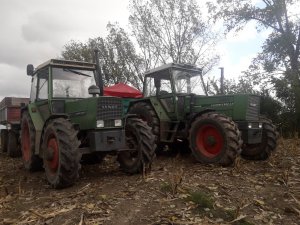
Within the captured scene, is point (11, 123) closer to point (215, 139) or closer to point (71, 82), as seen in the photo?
point (71, 82)

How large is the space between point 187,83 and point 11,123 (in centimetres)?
593

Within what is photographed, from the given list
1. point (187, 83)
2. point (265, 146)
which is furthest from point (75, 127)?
point (265, 146)

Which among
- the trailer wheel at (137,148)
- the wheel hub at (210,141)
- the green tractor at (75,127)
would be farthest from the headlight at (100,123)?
the wheel hub at (210,141)

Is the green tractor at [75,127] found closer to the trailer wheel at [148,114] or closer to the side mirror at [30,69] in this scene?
the side mirror at [30,69]

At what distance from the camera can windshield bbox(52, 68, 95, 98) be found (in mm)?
7945

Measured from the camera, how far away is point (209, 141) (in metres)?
8.55

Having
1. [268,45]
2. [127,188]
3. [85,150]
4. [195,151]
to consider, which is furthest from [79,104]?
[268,45]

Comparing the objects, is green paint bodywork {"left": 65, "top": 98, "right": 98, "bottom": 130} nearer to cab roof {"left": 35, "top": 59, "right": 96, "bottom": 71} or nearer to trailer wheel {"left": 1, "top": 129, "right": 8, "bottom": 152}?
cab roof {"left": 35, "top": 59, "right": 96, "bottom": 71}

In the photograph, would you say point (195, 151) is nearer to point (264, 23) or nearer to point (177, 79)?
point (177, 79)

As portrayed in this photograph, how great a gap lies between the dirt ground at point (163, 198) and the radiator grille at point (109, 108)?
48.2 inches

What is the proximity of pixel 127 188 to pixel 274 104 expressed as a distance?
43.6ft

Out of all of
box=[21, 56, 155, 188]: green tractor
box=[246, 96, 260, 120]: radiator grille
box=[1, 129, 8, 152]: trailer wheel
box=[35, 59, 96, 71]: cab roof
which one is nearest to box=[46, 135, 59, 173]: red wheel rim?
box=[21, 56, 155, 188]: green tractor

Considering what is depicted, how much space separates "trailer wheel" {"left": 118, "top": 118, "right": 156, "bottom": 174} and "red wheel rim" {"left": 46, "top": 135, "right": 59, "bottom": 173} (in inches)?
57.4

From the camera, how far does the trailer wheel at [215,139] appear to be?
314 inches
